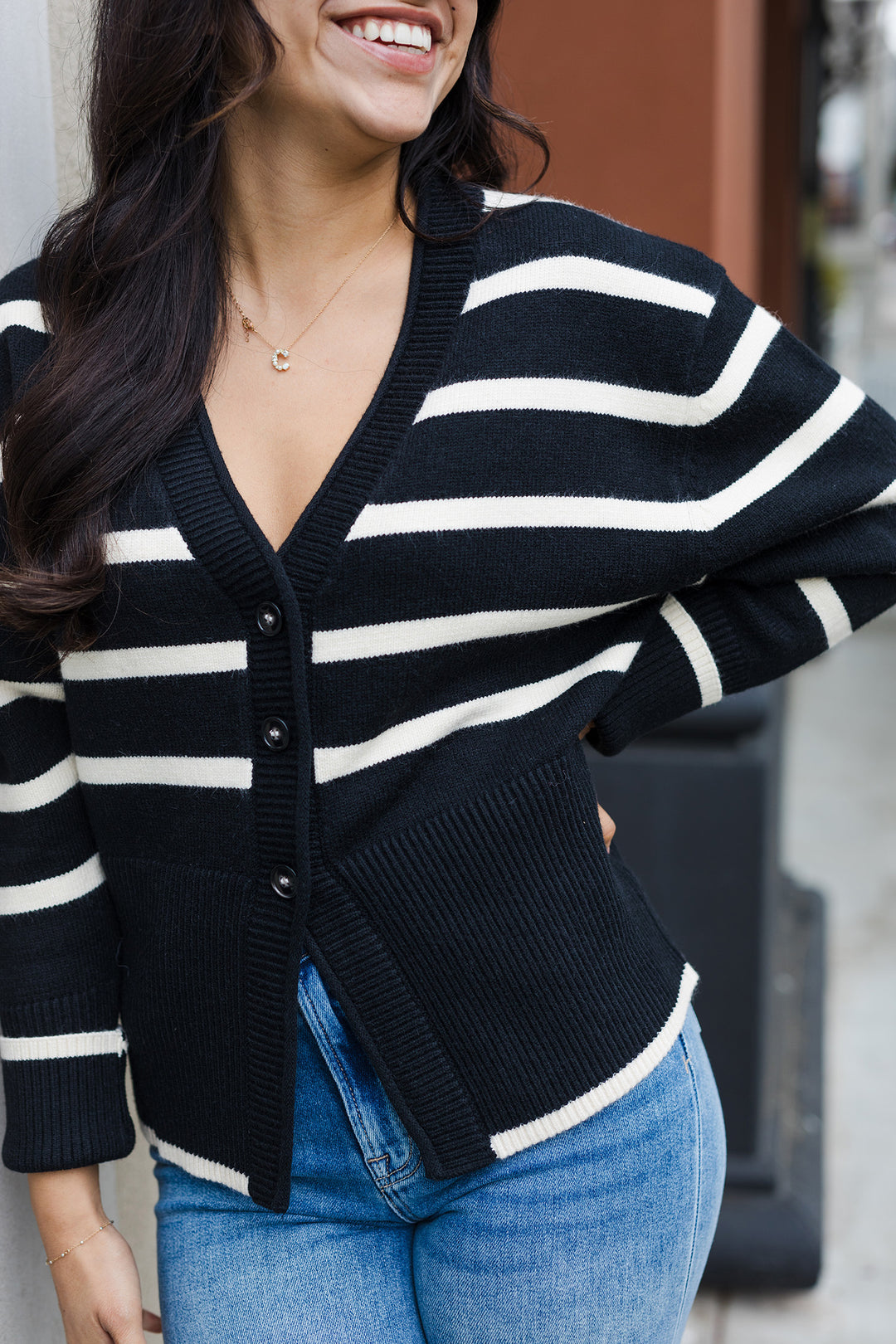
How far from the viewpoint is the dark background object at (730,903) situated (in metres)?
2.79

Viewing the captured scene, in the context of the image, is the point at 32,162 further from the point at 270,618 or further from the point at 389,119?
the point at 270,618

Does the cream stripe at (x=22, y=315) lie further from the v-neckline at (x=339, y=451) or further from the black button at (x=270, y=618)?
the black button at (x=270, y=618)

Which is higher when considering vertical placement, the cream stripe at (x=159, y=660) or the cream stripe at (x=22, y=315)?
the cream stripe at (x=22, y=315)

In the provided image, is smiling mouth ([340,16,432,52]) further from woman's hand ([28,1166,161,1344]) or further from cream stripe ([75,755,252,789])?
woman's hand ([28,1166,161,1344])

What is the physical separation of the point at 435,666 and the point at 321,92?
1.77ft

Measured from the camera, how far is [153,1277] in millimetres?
2039

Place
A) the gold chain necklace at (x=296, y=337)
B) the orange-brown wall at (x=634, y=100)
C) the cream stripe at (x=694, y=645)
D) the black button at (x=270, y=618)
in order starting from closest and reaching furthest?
1. the black button at (x=270, y=618)
2. the gold chain necklace at (x=296, y=337)
3. the cream stripe at (x=694, y=645)
4. the orange-brown wall at (x=634, y=100)

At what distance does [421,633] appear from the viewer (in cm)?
125

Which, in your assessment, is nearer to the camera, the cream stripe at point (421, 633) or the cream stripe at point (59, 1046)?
the cream stripe at point (421, 633)

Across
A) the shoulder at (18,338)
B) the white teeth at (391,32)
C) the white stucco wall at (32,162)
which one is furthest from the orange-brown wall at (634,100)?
the shoulder at (18,338)

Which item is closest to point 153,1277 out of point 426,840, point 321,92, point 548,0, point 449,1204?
point 449,1204

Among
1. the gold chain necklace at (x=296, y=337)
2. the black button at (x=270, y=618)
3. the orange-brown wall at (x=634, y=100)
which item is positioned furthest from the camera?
the orange-brown wall at (x=634, y=100)

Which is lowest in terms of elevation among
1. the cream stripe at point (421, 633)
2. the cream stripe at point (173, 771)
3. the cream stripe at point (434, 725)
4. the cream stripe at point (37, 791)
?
the cream stripe at point (37, 791)

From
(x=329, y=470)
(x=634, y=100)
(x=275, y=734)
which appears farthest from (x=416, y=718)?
(x=634, y=100)
